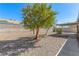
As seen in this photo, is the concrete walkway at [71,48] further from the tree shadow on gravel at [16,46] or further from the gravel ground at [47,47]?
the tree shadow on gravel at [16,46]

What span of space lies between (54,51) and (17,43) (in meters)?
0.42

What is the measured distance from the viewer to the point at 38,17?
4012 mm

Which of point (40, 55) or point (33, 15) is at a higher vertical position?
point (33, 15)

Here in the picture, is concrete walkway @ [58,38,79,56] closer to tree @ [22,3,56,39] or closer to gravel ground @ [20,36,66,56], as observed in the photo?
gravel ground @ [20,36,66,56]

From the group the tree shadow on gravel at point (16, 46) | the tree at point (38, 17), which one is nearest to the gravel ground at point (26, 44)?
the tree shadow on gravel at point (16, 46)

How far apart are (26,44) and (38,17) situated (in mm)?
328

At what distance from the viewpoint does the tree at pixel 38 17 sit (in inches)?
158

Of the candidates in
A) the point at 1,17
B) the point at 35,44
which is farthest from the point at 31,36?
the point at 1,17

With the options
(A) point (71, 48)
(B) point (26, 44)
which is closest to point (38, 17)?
(B) point (26, 44)

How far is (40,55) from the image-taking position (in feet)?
13.1

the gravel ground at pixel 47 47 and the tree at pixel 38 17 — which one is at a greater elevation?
the tree at pixel 38 17

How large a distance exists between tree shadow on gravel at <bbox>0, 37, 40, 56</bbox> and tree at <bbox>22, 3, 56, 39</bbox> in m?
0.16

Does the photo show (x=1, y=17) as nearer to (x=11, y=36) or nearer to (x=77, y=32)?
(x=11, y=36)

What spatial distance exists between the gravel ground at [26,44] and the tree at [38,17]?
0.11m
